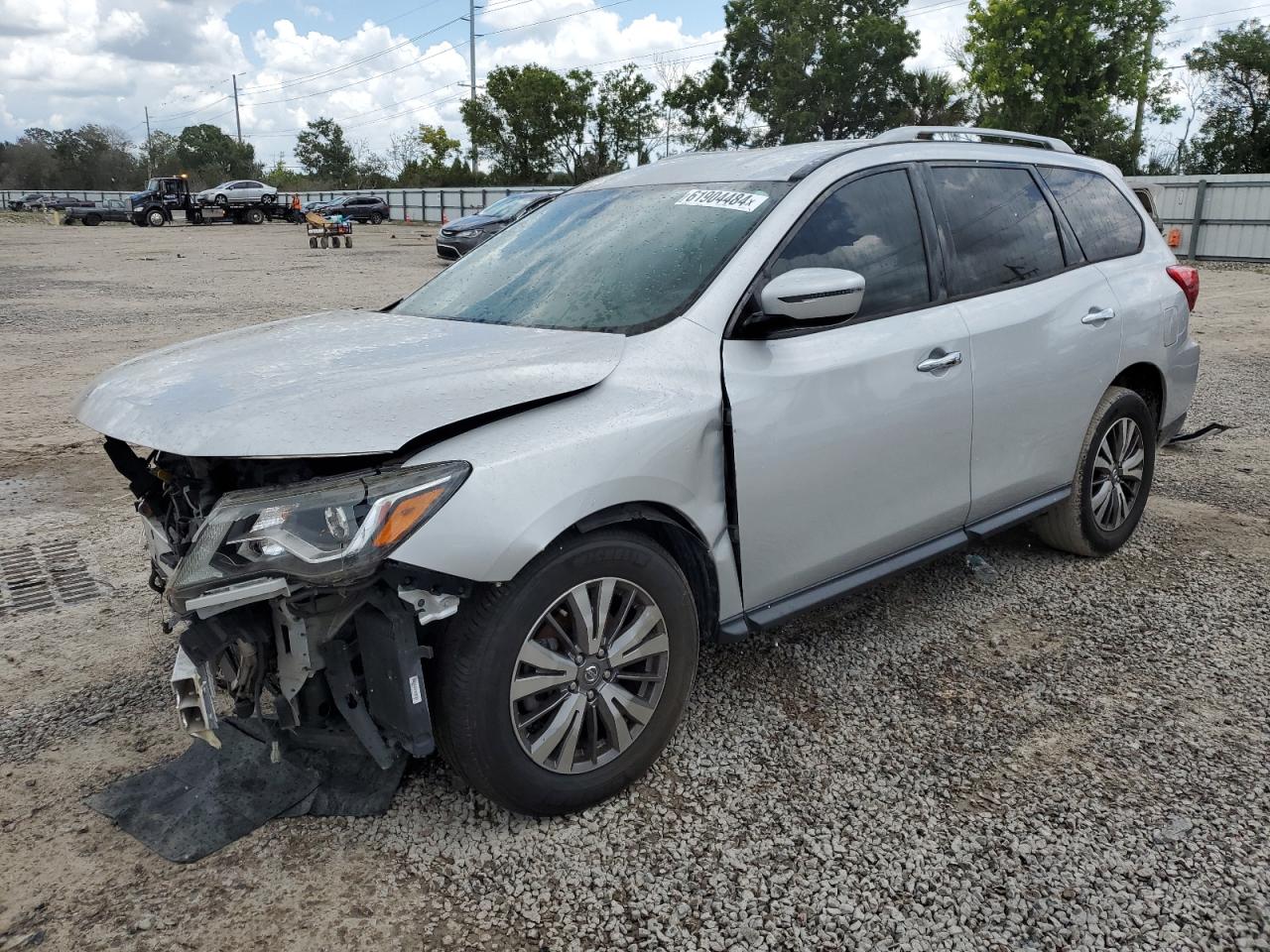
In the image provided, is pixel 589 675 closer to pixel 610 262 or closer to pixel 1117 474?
pixel 610 262

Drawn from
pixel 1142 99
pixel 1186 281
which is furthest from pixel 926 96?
pixel 1186 281

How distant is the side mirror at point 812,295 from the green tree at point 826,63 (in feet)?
165

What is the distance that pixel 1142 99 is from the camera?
121ft

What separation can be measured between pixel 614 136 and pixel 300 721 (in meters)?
57.4

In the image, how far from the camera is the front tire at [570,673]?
2.35m

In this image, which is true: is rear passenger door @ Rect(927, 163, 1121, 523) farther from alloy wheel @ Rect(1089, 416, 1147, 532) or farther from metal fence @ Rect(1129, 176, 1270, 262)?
metal fence @ Rect(1129, 176, 1270, 262)

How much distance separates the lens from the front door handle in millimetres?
3285

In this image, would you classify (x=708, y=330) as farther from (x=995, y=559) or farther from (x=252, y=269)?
(x=252, y=269)

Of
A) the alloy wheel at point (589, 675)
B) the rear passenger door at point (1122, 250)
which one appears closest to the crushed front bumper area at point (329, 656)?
the alloy wheel at point (589, 675)

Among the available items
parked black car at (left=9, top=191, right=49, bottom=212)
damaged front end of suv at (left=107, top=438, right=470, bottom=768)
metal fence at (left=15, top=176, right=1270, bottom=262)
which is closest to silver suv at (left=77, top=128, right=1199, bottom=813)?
damaged front end of suv at (left=107, top=438, right=470, bottom=768)

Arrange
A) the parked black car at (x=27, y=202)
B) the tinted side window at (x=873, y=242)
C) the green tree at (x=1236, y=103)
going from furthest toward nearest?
the parked black car at (x=27, y=202) < the green tree at (x=1236, y=103) < the tinted side window at (x=873, y=242)

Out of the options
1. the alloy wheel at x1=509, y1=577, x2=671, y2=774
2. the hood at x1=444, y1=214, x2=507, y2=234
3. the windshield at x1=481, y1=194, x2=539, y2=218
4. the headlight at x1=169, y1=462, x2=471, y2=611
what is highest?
the windshield at x1=481, y1=194, x2=539, y2=218

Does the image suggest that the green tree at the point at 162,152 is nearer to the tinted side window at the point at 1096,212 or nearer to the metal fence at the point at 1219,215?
the metal fence at the point at 1219,215

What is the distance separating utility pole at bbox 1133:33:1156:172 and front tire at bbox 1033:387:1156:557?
120 feet
